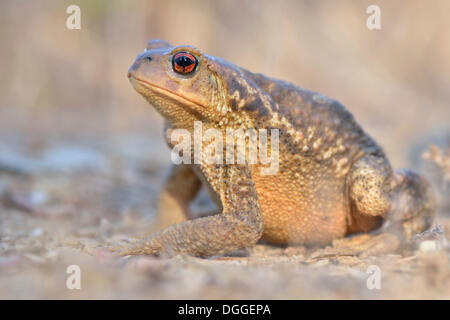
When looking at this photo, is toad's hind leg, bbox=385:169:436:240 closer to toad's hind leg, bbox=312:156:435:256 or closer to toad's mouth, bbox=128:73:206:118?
toad's hind leg, bbox=312:156:435:256

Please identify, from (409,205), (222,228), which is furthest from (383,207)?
(222,228)

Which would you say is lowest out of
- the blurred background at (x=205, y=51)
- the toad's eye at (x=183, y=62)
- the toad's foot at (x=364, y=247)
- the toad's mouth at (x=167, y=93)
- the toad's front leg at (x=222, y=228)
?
the toad's foot at (x=364, y=247)

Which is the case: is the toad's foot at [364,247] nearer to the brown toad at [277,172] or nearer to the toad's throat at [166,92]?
the brown toad at [277,172]

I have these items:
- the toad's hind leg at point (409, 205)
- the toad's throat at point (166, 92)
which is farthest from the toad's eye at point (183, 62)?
the toad's hind leg at point (409, 205)

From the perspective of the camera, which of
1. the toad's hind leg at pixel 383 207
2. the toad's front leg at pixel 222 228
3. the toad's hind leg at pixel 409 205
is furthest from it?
the toad's hind leg at pixel 409 205

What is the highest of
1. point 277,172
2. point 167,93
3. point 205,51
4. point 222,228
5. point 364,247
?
point 205,51

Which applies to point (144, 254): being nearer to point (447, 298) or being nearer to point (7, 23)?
point (447, 298)

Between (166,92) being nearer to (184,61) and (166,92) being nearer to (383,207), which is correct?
(184,61)
